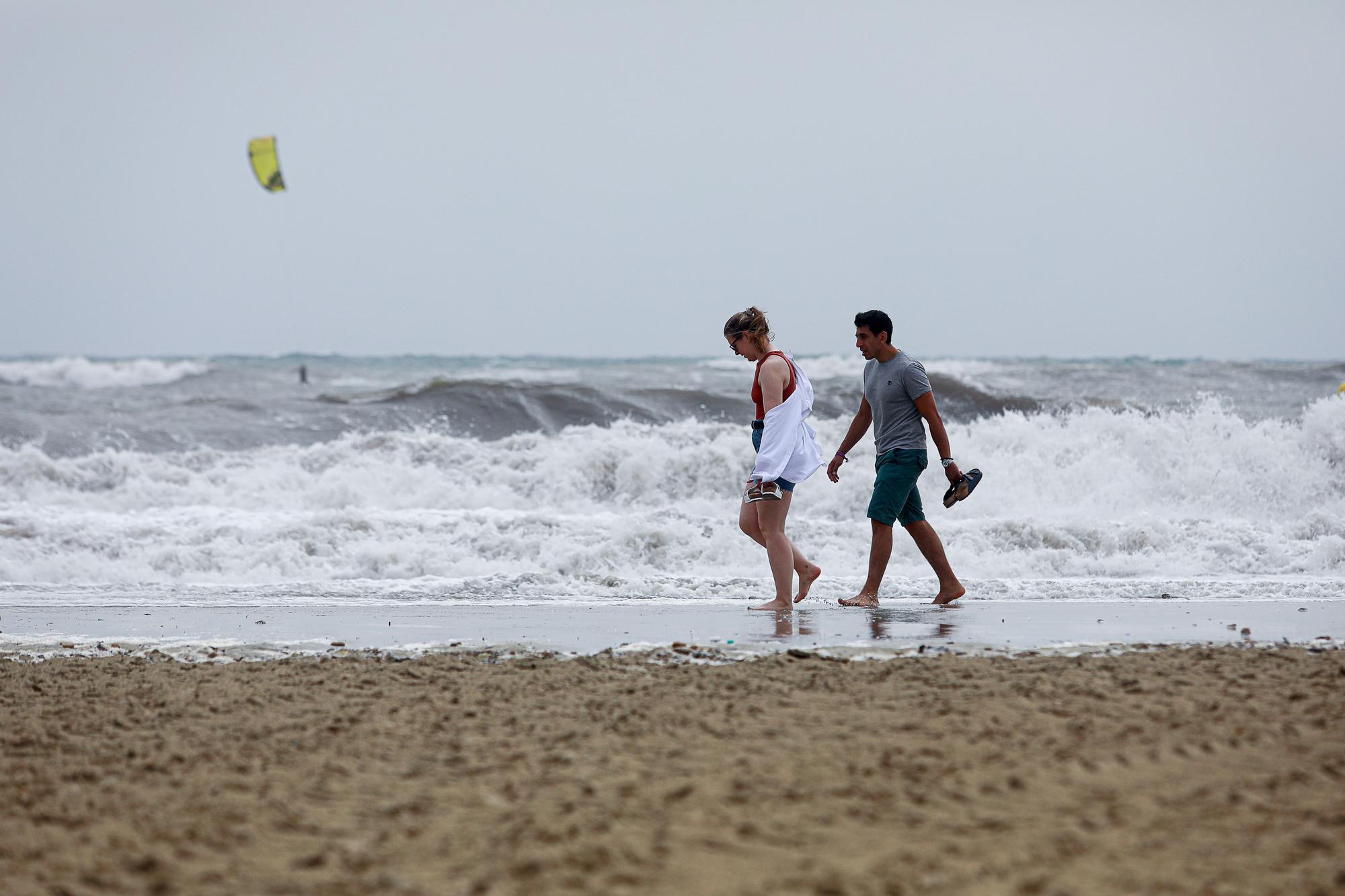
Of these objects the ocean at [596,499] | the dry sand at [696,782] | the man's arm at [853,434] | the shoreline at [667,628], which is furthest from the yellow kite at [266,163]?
the dry sand at [696,782]

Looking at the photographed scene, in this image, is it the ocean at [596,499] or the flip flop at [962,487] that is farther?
the ocean at [596,499]

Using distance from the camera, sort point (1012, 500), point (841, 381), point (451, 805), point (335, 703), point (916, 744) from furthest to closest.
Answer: point (841, 381) → point (1012, 500) → point (335, 703) → point (916, 744) → point (451, 805)

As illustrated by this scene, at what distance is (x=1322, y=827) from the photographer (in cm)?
252

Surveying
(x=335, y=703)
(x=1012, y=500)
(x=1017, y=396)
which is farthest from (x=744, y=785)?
(x=1017, y=396)

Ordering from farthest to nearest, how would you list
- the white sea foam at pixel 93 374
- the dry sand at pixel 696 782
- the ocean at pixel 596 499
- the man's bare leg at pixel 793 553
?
A: the white sea foam at pixel 93 374 < the ocean at pixel 596 499 < the man's bare leg at pixel 793 553 < the dry sand at pixel 696 782

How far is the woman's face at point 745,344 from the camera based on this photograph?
20.9ft

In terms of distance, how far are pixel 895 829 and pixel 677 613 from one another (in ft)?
13.5

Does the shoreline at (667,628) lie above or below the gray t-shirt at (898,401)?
below

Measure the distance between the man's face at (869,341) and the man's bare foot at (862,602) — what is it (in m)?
1.46

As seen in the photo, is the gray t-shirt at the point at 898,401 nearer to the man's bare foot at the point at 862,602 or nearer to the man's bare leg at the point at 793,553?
the man's bare leg at the point at 793,553

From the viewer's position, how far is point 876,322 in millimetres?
6590

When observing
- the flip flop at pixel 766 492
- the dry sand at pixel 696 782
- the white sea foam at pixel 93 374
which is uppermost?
the white sea foam at pixel 93 374

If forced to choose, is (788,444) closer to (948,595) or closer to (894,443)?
(894,443)

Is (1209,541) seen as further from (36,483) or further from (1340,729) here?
(36,483)
